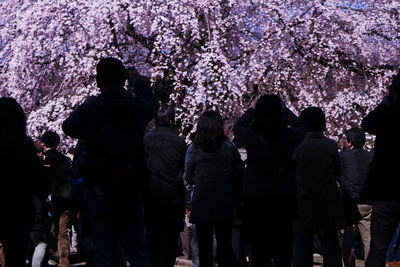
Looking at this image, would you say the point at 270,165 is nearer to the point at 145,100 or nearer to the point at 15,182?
the point at 145,100

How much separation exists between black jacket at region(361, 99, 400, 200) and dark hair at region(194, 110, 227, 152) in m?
1.36

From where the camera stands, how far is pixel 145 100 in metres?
4.48

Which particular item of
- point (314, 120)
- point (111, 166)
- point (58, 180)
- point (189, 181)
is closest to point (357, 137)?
point (314, 120)

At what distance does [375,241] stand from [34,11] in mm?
12714

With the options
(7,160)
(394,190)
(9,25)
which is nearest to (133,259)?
(7,160)

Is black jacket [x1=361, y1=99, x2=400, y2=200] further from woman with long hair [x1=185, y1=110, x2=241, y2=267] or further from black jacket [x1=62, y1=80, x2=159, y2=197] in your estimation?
black jacket [x1=62, y1=80, x2=159, y2=197]

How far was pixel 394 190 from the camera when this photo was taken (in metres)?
4.46

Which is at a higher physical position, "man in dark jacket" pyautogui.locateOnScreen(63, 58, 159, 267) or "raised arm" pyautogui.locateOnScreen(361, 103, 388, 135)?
"raised arm" pyautogui.locateOnScreen(361, 103, 388, 135)

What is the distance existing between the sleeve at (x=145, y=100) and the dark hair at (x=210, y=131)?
957 millimetres

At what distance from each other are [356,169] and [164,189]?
9.83 ft

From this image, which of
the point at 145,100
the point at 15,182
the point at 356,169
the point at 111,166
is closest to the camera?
the point at 111,166

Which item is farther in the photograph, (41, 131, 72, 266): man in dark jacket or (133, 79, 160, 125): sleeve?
(41, 131, 72, 266): man in dark jacket

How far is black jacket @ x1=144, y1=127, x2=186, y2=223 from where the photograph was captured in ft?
18.8

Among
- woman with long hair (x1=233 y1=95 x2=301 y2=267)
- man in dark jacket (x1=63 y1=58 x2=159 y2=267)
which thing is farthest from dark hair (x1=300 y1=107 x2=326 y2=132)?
man in dark jacket (x1=63 y1=58 x2=159 y2=267)
